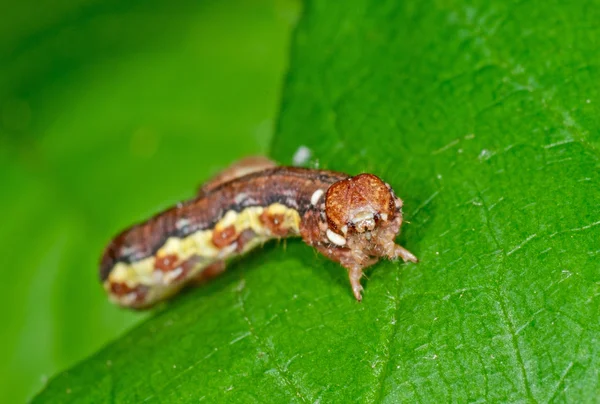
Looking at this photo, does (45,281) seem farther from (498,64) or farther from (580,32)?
(580,32)

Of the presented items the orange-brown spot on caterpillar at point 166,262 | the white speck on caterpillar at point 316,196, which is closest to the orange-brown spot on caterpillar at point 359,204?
the white speck on caterpillar at point 316,196

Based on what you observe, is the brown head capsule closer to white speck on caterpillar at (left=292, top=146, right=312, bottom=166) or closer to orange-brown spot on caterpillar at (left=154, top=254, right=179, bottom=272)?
white speck on caterpillar at (left=292, top=146, right=312, bottom=166)

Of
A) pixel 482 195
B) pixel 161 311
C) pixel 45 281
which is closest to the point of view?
pixel 482 195

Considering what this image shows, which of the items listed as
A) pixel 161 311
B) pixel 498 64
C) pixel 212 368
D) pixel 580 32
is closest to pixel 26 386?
pixel 161 311

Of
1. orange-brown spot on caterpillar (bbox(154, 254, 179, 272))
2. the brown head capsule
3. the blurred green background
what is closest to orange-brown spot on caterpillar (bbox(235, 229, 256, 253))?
orange-brown spot on caterpillar (bbox(154, 254, 179, 272))

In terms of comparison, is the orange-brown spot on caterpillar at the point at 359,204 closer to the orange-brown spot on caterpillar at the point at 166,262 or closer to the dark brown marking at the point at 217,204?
the dark brown marking at the point at 217,204

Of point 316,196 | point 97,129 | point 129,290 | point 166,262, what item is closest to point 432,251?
point 316,196

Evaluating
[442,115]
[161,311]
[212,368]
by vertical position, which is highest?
[442,115]

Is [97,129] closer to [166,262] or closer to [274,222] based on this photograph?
[166,262]
